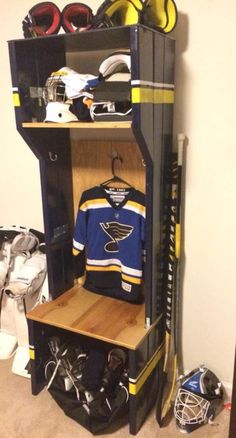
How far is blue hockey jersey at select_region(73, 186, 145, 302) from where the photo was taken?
1.83 m

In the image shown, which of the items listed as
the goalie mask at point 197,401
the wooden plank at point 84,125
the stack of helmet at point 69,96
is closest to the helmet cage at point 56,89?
the stack of helmet at point 69,96

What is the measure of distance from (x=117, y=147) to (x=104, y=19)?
0.60 metres

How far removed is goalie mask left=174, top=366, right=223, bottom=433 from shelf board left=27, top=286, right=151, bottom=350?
404 millimetres

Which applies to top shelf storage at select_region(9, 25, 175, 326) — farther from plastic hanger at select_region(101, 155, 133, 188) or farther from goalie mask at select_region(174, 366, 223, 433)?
goalie mask at select_region(174, 366, 223, 433)

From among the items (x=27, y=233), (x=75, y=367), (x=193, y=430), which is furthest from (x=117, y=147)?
(x=193, y=430)

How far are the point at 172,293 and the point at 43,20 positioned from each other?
1334mm

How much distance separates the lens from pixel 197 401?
1.83 meters

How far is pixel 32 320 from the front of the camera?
1.90 m

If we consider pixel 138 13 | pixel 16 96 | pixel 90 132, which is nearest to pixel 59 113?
pixel 16 96

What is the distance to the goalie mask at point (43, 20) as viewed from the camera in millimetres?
1558

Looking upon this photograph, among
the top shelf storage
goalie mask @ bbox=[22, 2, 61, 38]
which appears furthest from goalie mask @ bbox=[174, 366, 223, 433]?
goalie mask @ bbox=[22, 2, 61, 38]

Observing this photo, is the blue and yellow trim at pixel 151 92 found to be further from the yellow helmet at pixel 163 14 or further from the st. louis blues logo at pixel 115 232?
the st. louis blues logo at pixel 115 232

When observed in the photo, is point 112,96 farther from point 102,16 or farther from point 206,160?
point 206,160

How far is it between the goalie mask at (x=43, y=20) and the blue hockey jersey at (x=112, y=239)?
28.8 inches
